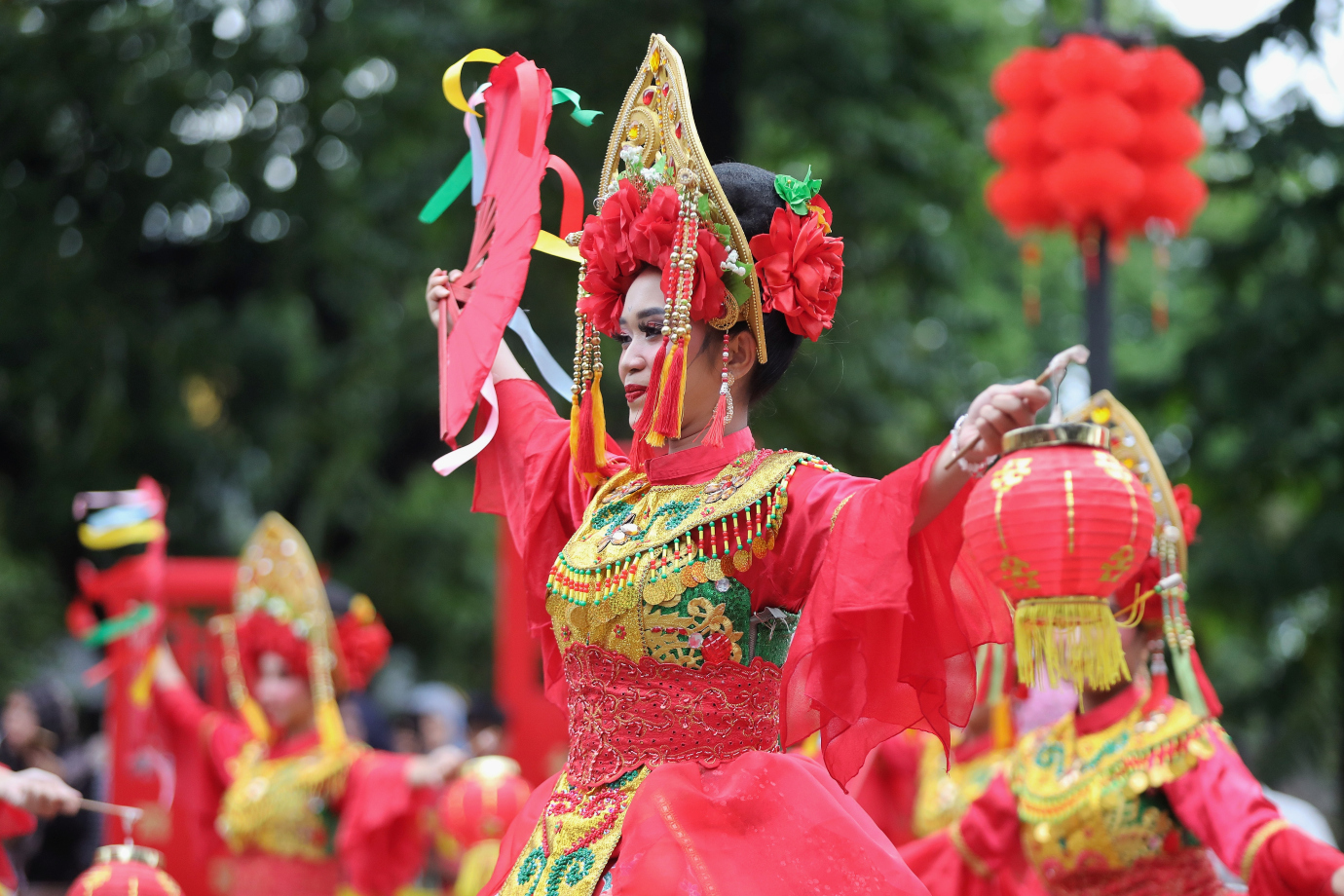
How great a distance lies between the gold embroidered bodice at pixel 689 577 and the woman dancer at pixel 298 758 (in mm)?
3170

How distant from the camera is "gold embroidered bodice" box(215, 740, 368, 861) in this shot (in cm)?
576

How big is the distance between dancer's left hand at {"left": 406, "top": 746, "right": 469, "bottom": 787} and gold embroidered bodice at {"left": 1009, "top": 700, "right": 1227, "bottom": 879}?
214cm

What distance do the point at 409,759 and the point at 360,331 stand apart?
585 cm

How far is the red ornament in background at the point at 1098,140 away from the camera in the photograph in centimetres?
679

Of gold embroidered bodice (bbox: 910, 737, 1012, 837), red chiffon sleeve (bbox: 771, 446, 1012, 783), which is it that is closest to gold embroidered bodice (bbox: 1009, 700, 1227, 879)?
gold embroidered bodice (bbox: 910, 737, 1012, 837)

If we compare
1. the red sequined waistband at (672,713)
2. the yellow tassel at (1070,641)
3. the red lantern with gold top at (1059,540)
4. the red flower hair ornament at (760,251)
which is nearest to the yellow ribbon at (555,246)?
the red flower hair ornament at (760,251)

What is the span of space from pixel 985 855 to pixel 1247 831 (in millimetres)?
1007

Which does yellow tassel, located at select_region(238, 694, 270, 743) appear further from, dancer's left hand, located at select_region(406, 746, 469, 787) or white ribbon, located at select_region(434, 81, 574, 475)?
white ribbon, located at select_region(434, 81, 574, 475)

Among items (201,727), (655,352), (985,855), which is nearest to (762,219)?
(655,352)

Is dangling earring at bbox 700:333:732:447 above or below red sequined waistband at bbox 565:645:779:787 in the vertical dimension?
above

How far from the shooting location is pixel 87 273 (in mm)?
10375

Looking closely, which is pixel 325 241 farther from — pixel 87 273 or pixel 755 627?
pixel 755 627

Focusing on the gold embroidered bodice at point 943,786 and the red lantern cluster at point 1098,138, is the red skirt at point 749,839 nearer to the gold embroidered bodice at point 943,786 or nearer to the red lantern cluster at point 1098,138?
the gold embroidered bodice at point 943,786

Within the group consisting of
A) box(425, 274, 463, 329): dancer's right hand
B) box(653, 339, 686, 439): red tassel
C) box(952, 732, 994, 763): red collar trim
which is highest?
box(425, 274, 463, 329): dancer's right hand
